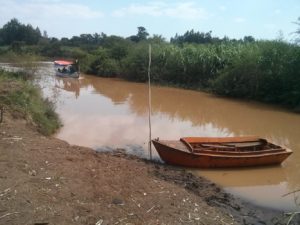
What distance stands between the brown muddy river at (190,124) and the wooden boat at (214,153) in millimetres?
229

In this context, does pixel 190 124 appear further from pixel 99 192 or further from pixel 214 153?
pixel 99 192

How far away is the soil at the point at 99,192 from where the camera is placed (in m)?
5.72

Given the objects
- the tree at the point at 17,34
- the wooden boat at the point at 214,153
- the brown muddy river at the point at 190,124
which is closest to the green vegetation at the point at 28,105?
the brown muddy river at the point at 190,124

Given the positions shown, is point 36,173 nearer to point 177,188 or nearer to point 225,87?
point 177,188

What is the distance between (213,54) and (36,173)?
79.1 ft

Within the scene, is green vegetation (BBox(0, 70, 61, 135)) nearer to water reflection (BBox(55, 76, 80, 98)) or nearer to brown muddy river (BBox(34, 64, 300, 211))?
brown muddy river (BBox(34, 64, 300, 211))

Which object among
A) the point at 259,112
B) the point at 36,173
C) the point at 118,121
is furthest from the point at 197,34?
the point at 36,173

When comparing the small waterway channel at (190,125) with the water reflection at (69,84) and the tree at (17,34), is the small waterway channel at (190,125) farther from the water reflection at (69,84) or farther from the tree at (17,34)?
the tree at (17,34)

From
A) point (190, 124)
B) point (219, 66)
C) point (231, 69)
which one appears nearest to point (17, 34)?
point (219, 66)

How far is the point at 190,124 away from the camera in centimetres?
1689

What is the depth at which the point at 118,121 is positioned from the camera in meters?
16.6

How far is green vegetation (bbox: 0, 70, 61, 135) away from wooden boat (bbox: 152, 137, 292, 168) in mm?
4325

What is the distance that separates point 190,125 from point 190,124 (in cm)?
25

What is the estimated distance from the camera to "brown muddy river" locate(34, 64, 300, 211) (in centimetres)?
970
